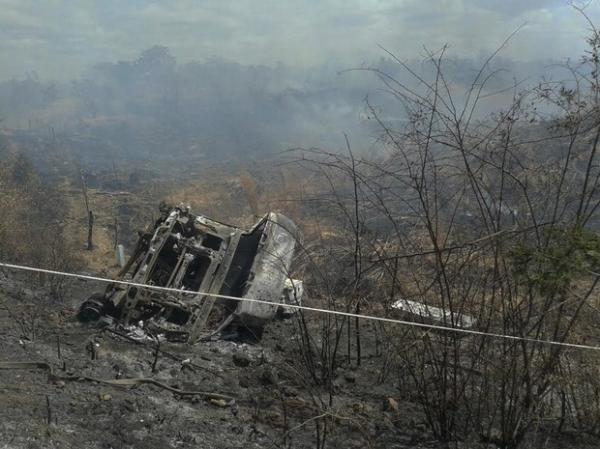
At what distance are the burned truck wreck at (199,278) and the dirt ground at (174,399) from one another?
0.29m

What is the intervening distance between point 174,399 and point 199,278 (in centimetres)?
285

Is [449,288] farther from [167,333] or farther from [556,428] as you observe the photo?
[167,333]

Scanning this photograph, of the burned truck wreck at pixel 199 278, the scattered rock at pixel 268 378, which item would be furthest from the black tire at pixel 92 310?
the scattered rock at pixel 268 378

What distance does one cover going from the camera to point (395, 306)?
477 centimetres

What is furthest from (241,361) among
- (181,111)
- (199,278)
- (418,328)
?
(181,111)

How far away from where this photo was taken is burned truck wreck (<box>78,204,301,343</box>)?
23.0 feet

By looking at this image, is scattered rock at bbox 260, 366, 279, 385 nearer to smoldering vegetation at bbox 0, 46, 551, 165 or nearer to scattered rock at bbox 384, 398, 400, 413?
scattered rock at bbox 384, 398, 400, 413

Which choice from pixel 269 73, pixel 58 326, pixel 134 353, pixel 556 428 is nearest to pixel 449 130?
pixel 556 428

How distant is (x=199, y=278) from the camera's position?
7.85m

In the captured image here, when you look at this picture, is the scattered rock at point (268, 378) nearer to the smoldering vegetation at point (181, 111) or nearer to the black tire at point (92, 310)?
the black tire at point (92, 310)

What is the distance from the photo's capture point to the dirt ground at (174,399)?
164 inches

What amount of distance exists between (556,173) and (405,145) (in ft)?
3.30

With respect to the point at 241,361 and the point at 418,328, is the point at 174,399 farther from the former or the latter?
the point at 418,328

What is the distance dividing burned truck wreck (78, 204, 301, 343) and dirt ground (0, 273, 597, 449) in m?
0.29
